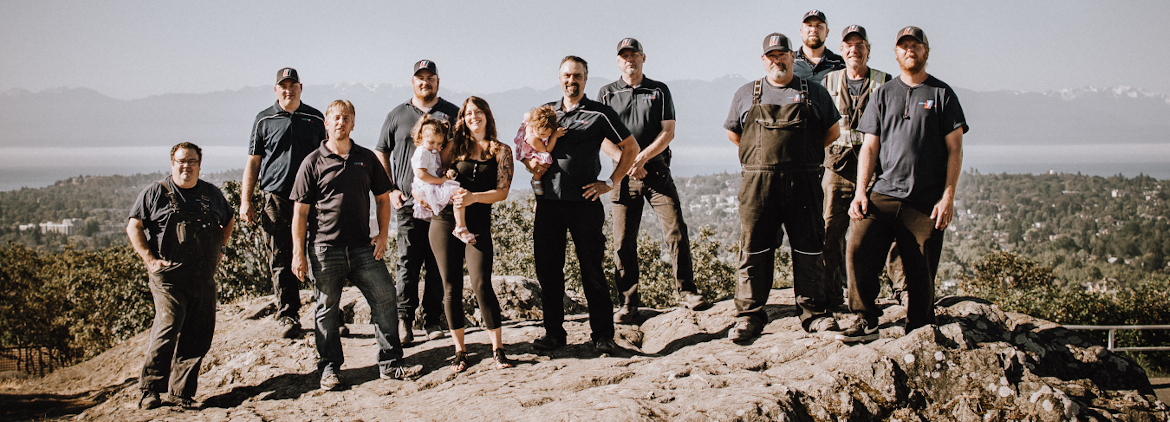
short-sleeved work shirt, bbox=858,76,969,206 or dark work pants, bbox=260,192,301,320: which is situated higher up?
short-sleeved work shirt, bbox=858,76,969,206

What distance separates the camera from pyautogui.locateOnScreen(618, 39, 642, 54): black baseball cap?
5.93m

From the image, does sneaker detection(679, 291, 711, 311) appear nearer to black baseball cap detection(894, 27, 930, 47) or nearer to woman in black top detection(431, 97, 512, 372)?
woman in black top detection(431, 97, 512, 372)

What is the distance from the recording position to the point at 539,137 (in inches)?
198

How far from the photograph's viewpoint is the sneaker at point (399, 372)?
5.18m

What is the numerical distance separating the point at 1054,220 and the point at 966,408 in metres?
140

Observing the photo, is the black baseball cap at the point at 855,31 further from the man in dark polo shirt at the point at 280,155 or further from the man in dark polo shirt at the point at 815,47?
the man in dark polo shirt at the point at 280,155

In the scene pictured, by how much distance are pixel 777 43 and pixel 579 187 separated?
1808 millimetres

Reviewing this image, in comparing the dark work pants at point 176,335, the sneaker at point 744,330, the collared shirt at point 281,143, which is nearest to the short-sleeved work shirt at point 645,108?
the sneaker at point 744,330

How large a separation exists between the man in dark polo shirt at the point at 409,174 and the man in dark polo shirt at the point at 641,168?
62.1 inches

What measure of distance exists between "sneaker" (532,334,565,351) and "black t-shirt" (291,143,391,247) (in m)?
1.66

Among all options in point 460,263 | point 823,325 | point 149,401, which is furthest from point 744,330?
point 149,401

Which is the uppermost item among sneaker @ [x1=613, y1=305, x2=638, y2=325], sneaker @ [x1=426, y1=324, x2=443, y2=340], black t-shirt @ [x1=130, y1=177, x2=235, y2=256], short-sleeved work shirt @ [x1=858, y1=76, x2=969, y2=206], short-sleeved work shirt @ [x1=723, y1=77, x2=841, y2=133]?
short-sleeved work shirt @ [x1=723, y1=77, x2=841, y2=133]

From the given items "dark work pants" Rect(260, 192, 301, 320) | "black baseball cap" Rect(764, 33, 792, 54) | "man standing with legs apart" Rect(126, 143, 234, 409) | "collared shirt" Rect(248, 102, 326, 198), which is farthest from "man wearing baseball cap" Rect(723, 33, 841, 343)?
"man standing with legs apart" Rect(126, 143, 234, 409)

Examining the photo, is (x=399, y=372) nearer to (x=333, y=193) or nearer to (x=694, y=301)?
(x=333, y=193)
